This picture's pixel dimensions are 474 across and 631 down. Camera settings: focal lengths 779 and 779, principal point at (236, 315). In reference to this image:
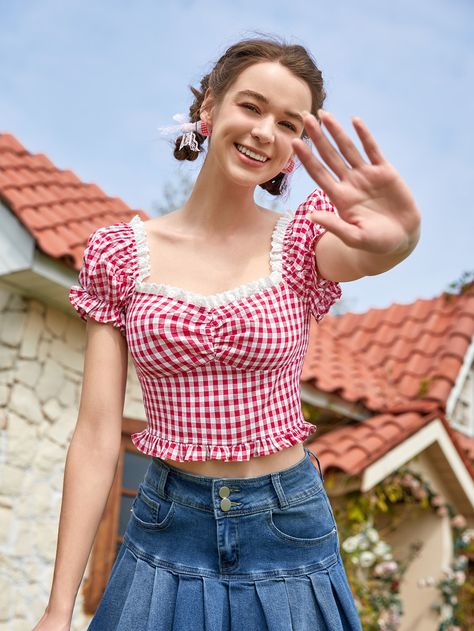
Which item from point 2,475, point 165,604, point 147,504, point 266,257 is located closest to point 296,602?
point 165,604

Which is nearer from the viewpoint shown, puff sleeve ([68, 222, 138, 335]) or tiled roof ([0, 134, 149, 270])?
puff sleeve ([68, 222, 138, 335])

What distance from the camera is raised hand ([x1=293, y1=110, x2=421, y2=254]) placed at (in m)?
1.38

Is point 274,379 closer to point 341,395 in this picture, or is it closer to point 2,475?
point 2,475

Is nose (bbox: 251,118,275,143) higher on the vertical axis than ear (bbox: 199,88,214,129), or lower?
lower

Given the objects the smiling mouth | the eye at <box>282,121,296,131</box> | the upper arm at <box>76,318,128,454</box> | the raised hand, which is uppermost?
the eye at <box>282,121,296,131</box>

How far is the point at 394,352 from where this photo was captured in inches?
308

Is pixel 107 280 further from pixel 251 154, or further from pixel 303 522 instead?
pixel 303 522

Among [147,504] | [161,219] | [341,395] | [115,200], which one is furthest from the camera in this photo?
[115,200]

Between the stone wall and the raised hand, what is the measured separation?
371 cm

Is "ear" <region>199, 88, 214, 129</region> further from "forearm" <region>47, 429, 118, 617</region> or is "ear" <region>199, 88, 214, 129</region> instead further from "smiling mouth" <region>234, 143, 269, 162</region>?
"forearm" <region>47, 429, 118, 617</region>

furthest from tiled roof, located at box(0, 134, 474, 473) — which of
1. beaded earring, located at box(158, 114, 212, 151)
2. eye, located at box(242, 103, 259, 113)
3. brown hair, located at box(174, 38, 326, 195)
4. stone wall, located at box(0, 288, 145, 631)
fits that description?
eye, located at box(242, 103, 259, 113)

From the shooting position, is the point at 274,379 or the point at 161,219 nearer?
the point at 274,379

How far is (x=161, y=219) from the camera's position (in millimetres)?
1898

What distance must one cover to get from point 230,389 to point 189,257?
350 mm
